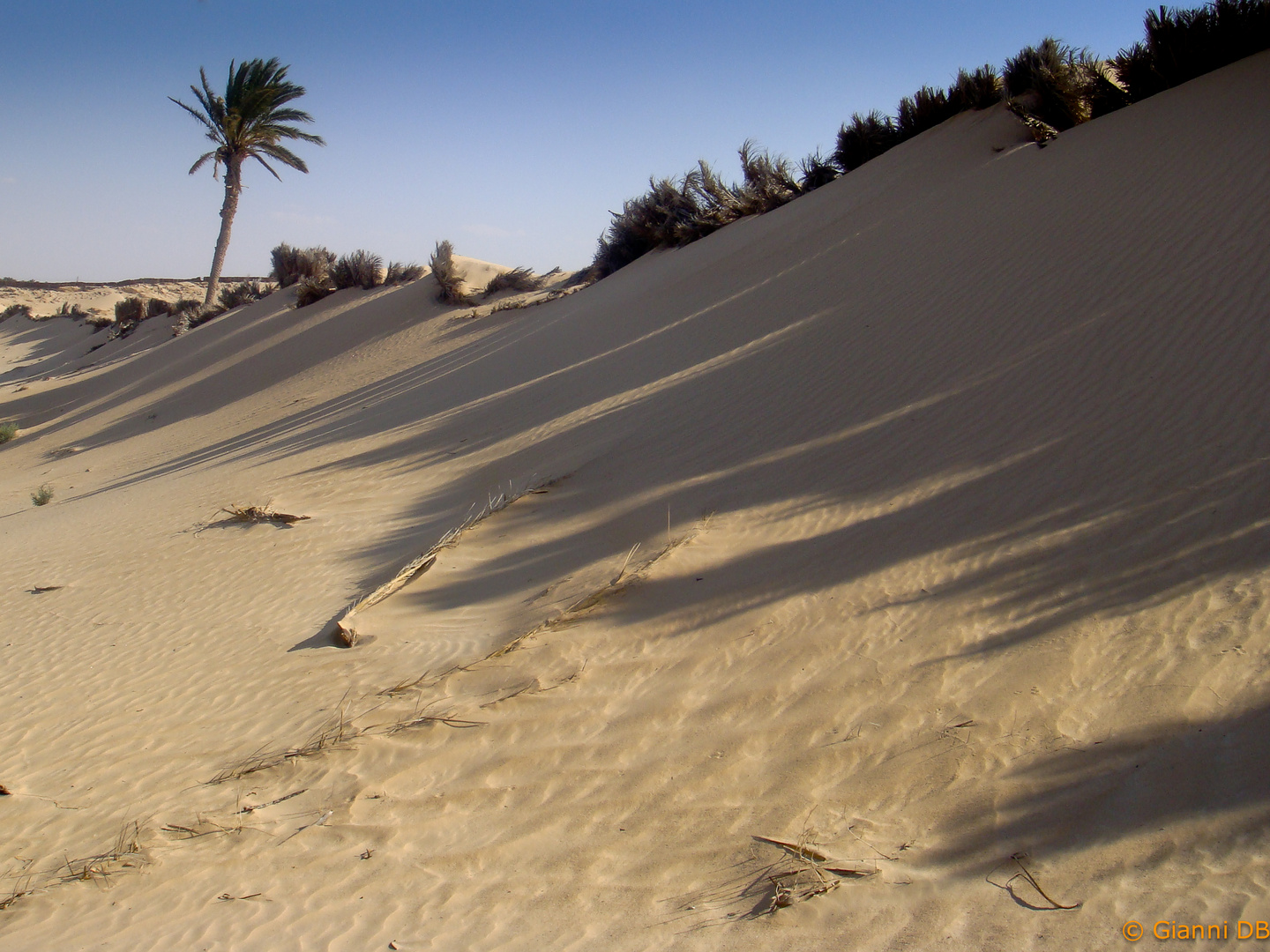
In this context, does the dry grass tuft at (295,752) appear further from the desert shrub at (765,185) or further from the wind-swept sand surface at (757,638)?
the desert shrub at (765,185)

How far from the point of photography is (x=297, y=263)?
29.1m

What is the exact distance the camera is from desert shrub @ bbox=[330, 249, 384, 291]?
2523cm

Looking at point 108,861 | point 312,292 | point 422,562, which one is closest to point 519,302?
point 312,292

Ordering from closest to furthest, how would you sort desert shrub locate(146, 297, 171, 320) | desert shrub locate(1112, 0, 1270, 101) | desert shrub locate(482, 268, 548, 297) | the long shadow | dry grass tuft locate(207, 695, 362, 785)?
the long shadow, dry grass tuft locate(207, 695, 362, 785), desert shrub locate(1112, 0, 1270, 101), desert shrub locate(482, 268, 548, 297), desert shrub locate(146, 297, 171, 320)

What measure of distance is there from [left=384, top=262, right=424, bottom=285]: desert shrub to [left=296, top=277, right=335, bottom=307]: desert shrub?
1894mm

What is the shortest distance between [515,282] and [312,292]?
22.1 feet

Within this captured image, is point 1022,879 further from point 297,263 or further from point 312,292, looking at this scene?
point 297,263

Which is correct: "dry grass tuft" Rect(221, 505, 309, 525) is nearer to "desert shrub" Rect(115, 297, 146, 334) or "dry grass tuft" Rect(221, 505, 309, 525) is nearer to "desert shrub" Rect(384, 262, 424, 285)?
"desert shrub" Rect(384, 262, 424, 285)

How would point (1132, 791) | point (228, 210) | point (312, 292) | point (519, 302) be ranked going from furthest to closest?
point (228, 210)
point (312, 292)
point (519, 302)
point (1132, 791)

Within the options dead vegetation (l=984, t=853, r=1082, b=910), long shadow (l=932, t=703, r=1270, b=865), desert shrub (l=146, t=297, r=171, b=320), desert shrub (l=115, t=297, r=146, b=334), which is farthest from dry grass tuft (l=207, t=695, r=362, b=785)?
desert shrub (l=115, t=297, r=146, b=334)

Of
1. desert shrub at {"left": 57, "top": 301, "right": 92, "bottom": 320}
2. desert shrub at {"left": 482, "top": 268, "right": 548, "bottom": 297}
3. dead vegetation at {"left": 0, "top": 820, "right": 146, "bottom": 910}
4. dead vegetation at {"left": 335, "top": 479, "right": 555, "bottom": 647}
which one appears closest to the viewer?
dead vegetation at {"left": 0, "top": 820, "right": 146, "bottom": 910}

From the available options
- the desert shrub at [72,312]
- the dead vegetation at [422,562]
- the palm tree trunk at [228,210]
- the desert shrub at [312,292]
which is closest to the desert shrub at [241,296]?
the palm tree trunk at [228,210]

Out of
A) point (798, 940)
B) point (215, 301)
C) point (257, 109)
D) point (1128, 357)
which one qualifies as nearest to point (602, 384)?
point (1128, 357)

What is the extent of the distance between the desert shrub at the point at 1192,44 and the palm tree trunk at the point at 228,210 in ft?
89.4
